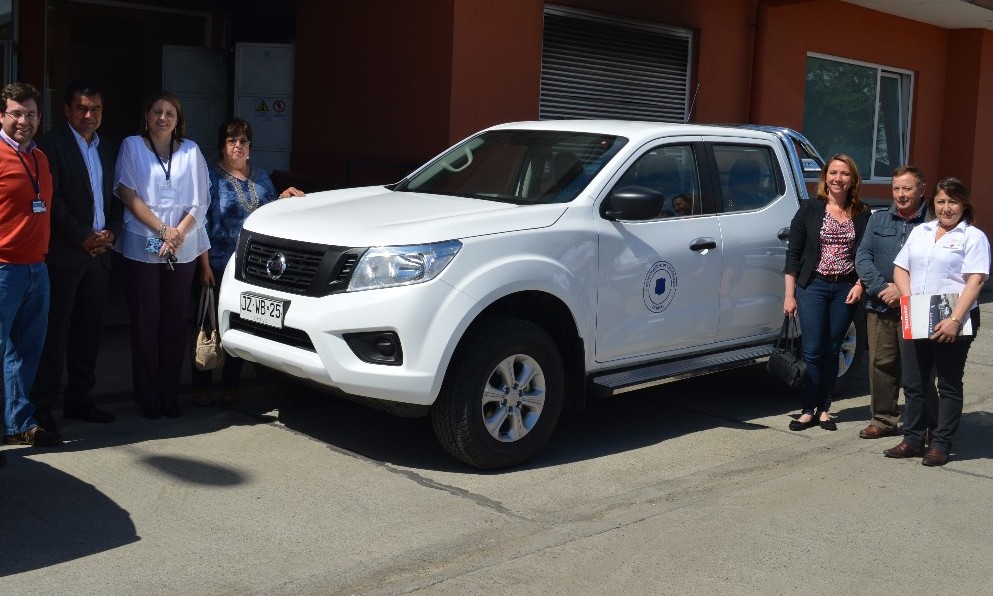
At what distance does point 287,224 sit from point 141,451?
1416mm

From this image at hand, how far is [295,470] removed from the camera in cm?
571

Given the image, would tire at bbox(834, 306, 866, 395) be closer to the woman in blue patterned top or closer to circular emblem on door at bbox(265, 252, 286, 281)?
the woman in blue patterned top

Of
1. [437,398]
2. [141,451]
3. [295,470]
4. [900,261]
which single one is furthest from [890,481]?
[141,451]

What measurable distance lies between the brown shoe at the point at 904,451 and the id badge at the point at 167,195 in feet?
14.2

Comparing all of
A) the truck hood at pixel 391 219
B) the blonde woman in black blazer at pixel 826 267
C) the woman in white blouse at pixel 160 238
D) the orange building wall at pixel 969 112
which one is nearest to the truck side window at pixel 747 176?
the blonde woman in black blazer at pixel 826 267

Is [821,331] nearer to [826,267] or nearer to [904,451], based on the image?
[826,267]

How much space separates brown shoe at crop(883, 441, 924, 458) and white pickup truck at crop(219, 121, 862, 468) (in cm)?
103

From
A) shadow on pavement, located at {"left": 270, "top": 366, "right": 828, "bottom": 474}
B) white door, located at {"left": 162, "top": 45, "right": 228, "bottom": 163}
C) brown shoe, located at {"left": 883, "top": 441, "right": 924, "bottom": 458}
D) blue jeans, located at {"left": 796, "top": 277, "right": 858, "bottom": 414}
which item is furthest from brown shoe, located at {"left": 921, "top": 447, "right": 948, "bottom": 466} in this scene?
white door, located at {"left": 162, "top": 45, "right": 228, "bottom": 163}

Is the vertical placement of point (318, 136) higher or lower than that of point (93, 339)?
→ higher

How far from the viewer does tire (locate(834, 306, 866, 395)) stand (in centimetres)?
789

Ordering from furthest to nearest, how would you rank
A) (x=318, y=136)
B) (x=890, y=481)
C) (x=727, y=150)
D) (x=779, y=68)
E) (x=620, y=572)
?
(x=779, y=68), (x=318, y=136), (x=727, y=150), (x=890, y=481), (x=620, y=572)

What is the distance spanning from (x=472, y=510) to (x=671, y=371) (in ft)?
5.99

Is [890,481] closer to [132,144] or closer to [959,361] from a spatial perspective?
[959,361]

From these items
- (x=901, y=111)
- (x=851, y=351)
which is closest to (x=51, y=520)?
(x=851, y=351)
